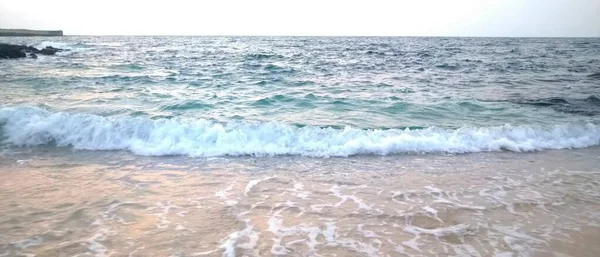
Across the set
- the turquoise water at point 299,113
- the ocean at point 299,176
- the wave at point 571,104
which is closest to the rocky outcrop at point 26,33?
the turquoise water at point 299,113

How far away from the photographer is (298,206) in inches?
178

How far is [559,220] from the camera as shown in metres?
4.15

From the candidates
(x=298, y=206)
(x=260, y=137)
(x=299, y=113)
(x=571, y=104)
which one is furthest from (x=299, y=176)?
(x=571, y=104)

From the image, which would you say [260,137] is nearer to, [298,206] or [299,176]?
[299,176]

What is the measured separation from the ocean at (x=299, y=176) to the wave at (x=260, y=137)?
0.13ft

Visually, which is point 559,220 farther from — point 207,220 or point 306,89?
point 306,89

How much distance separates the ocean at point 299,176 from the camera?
3707mm

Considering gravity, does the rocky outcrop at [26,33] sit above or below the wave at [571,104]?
above

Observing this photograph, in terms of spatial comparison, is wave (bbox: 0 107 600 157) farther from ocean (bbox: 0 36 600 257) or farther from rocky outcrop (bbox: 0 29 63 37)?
rocky outcrop (bbox: 0 29 63 37)

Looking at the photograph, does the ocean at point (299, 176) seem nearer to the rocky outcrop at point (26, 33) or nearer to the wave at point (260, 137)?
the wave at point (260, 137)

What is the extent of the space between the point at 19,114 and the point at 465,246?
940cm

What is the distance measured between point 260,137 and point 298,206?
3337mm

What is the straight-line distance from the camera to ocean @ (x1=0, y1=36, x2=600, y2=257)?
12.2 ft

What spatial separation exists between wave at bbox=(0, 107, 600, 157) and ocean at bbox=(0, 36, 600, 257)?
0.13ft
